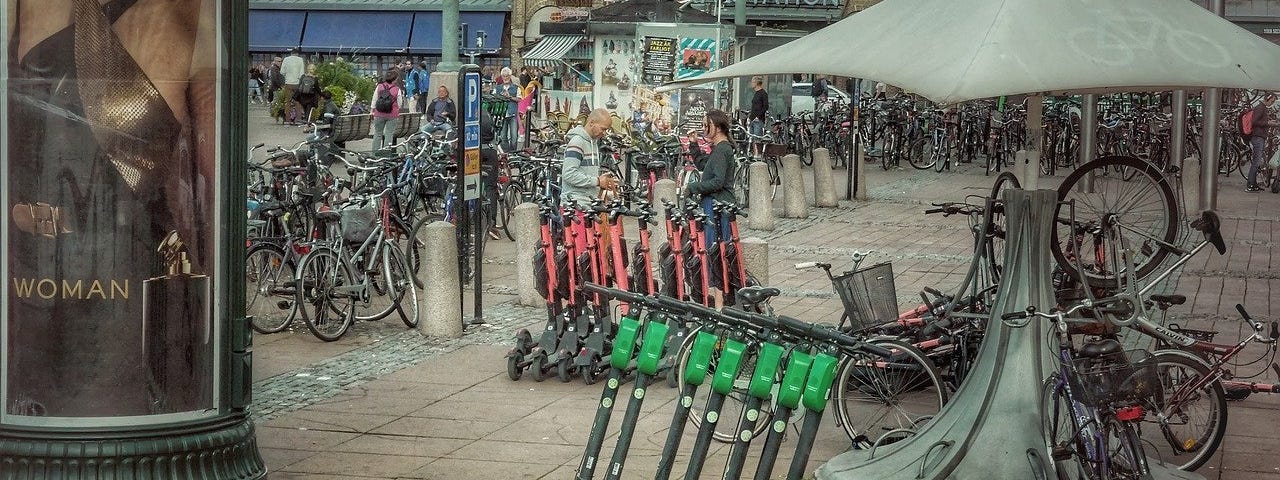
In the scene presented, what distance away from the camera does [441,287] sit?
10.9 metres

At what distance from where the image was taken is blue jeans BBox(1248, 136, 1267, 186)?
2442cm

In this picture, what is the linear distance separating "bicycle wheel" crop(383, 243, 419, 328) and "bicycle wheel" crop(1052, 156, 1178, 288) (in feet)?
14.3

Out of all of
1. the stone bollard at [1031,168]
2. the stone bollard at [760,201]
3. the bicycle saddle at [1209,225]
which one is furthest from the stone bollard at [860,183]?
the stone bollard at [1031,168]

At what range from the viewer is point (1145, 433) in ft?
26.0

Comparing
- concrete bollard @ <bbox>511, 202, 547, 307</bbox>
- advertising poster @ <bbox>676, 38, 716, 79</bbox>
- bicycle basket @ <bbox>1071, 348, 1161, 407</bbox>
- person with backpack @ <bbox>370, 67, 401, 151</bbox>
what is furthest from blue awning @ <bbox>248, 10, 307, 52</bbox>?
bicycle basket @ <bbox>1071, 348, 1161, 407</bbox>

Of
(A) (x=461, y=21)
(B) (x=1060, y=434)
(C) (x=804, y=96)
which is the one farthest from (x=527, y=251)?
(A) (x=461, y=21)

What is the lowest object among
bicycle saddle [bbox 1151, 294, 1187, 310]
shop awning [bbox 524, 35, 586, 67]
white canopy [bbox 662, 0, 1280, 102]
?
bicycle saddle [bbox 1151, 294, 1187, 310]

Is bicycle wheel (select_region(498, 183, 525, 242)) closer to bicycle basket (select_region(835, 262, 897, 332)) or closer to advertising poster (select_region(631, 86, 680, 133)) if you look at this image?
advertising poster (select_region(631, 86, 680, 133))

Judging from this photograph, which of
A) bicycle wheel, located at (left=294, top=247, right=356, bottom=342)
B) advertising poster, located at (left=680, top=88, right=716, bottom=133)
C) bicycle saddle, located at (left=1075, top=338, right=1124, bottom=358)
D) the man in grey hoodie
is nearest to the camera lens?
bicycle saddle, located at (left=1075, top=338, right=1124, bottom=358)

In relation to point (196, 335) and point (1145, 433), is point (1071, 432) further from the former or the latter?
point (196, 335)

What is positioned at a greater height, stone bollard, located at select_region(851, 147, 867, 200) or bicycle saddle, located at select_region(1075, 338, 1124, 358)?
stone bollard, located at select_region(851, 147, 867, 200)

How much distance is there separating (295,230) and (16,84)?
6.82 m

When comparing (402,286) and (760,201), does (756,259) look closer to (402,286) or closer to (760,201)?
(402,286)

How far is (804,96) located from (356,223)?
81.0 ft
